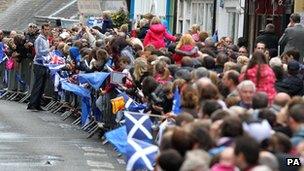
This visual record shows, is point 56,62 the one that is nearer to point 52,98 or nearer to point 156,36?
point 52,98

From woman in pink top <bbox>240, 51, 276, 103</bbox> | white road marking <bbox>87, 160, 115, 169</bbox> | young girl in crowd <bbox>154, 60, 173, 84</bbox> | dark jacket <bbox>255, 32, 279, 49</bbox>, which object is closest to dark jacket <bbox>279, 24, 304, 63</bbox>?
dark jacket <bbox>255, 32, 279, 49</bbox>

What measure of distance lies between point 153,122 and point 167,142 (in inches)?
219

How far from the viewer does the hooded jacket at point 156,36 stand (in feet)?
84.3

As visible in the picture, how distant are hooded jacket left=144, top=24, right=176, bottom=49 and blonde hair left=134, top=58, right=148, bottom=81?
5.14m

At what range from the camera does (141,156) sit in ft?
47.7

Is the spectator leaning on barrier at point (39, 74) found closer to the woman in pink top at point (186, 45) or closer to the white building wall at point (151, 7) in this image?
the woman in pink top at point (186, 45)

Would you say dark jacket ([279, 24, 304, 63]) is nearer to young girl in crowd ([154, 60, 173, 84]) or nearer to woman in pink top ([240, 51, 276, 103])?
young girl in crowd ([154, 60, 173, 84])

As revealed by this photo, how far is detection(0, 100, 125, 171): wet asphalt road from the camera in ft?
62.6

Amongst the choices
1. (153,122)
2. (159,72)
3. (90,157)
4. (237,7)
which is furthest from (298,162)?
(237,7)

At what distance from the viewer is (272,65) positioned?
58.3 ft

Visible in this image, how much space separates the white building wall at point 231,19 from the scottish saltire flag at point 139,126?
56.7 feet

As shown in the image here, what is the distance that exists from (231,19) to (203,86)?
852 inches

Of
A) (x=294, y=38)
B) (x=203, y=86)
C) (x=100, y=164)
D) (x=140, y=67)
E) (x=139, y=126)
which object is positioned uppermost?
(x=203, y=86)

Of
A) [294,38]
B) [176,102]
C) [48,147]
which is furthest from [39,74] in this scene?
[176,102]
